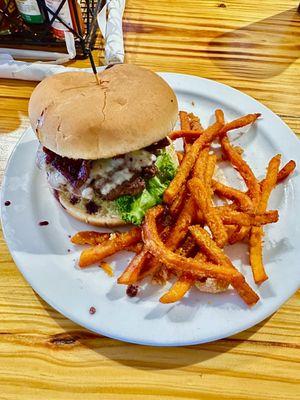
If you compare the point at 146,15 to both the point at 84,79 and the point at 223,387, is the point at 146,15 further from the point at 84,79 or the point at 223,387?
the point at 223,387

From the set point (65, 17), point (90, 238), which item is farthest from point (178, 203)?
point (65, 17)

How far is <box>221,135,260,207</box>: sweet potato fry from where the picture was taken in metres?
1.69

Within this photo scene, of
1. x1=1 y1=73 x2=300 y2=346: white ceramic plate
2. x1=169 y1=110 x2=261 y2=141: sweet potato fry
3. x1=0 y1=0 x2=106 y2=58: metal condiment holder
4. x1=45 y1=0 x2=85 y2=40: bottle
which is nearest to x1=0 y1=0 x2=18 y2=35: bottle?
x1=0 y1=0 x2=106 y2=58: metal condiment holder

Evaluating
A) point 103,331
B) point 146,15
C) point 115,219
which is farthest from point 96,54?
point 103,331

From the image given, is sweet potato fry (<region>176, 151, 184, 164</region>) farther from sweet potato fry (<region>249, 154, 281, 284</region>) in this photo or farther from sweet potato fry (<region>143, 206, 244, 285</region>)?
sweet potato fry (<region>143, 206, 244, 285</region>)

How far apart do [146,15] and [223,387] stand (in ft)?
8.62

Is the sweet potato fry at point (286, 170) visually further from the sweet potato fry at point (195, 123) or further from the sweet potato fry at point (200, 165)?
the sweet potato fry at point (195, 123)

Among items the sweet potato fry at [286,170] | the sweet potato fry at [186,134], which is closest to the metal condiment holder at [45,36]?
the sweet potato fry at [186,134]

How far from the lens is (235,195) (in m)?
1.66

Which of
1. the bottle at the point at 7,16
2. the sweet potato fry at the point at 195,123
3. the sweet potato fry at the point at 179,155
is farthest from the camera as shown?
the bottle at the point at 7,16

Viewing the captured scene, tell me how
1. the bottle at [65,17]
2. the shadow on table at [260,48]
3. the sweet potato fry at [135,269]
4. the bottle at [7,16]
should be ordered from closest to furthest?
the sweet potato fry at [135,269]
the bottle at [65,17]
the bottle at [7,16]
the shadow on table at [260,48]

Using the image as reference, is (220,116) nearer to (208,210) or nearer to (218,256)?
(208,210)

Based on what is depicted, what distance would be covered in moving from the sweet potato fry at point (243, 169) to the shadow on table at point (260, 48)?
86cm

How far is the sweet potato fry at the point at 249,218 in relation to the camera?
151cm
